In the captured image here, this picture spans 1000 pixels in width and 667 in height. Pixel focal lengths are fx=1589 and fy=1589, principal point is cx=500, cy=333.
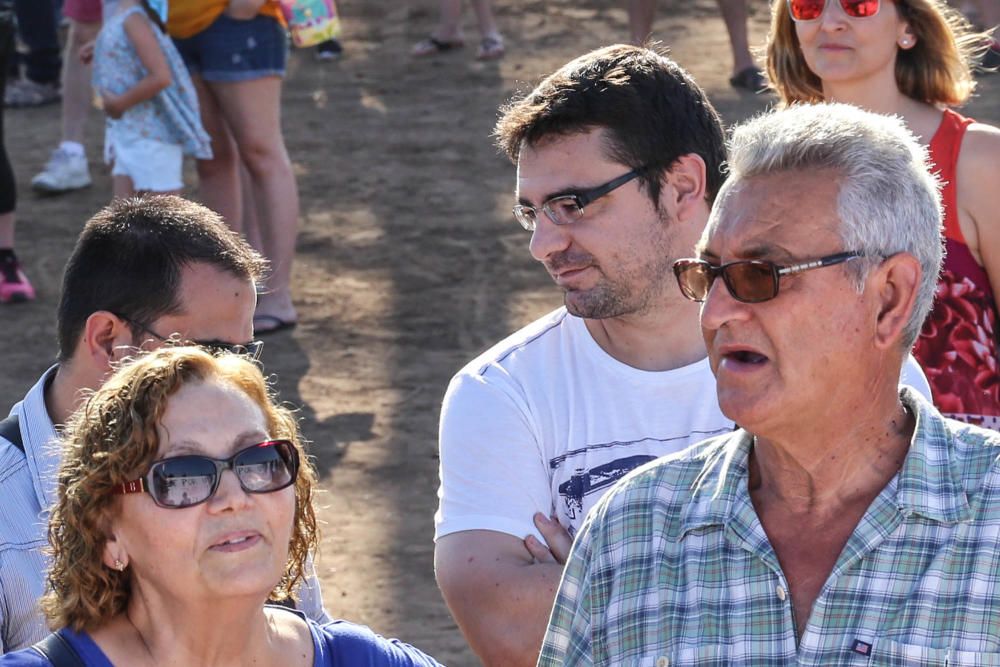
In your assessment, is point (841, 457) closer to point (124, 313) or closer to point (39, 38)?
point (124, 313)

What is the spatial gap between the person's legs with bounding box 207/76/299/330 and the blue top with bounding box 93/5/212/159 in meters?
0.15

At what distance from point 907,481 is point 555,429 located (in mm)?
874

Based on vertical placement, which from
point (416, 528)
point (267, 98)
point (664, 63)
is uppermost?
point (664, 63)

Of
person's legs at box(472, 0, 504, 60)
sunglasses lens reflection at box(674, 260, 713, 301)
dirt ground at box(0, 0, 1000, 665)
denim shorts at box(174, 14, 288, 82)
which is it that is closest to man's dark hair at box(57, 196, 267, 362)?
sunglasses lens reflection at box(674, 260, 713, 301)

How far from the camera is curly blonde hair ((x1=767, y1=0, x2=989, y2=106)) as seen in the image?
4109mm

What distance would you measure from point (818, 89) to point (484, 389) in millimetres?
1802

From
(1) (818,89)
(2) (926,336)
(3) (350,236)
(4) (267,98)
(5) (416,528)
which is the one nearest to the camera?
(2) (926,336)

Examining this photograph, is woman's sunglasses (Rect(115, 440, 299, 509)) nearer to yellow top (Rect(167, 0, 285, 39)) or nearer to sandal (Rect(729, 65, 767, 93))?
yellow top (Rect(167, 0, 285, 39))

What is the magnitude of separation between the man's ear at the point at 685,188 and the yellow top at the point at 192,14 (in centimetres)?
400

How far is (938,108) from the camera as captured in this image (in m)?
4.04

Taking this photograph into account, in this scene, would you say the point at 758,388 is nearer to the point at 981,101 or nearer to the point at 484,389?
the point at 484,389

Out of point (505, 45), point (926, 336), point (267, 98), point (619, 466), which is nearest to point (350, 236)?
point (267, 98)

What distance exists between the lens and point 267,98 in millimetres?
6898

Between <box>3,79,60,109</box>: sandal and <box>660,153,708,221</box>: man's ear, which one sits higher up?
<box>660,153,708,221</box>: man's ear
